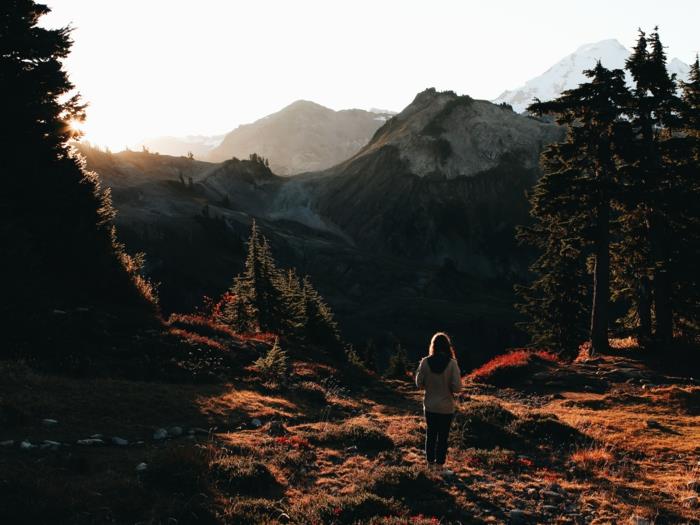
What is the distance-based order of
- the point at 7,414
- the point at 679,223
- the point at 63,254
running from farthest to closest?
the point at 679,223, the point at 63,254, the point at 7,414

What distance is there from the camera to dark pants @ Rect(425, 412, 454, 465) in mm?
9938

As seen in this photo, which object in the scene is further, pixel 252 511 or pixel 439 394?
pixel 439 394

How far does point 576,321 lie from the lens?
3644 cm

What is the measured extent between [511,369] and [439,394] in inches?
657

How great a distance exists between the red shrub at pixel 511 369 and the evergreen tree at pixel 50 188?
1622 centimetres

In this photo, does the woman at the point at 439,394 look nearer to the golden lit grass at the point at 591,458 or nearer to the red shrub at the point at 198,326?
the golden lit grass at the point at 591,458

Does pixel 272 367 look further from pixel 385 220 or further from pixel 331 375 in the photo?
pixel 385 220

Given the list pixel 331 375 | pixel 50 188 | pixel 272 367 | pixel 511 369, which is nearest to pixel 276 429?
pixel 272 367

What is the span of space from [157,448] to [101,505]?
3102 millimetres

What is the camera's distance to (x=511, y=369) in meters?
25.1

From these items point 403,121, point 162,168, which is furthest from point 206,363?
point 403,121

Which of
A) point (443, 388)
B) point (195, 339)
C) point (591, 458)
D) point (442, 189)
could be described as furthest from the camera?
point (442, 189)

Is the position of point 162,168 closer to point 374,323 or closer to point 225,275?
point 225,275

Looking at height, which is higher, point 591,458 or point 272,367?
point 591,458
